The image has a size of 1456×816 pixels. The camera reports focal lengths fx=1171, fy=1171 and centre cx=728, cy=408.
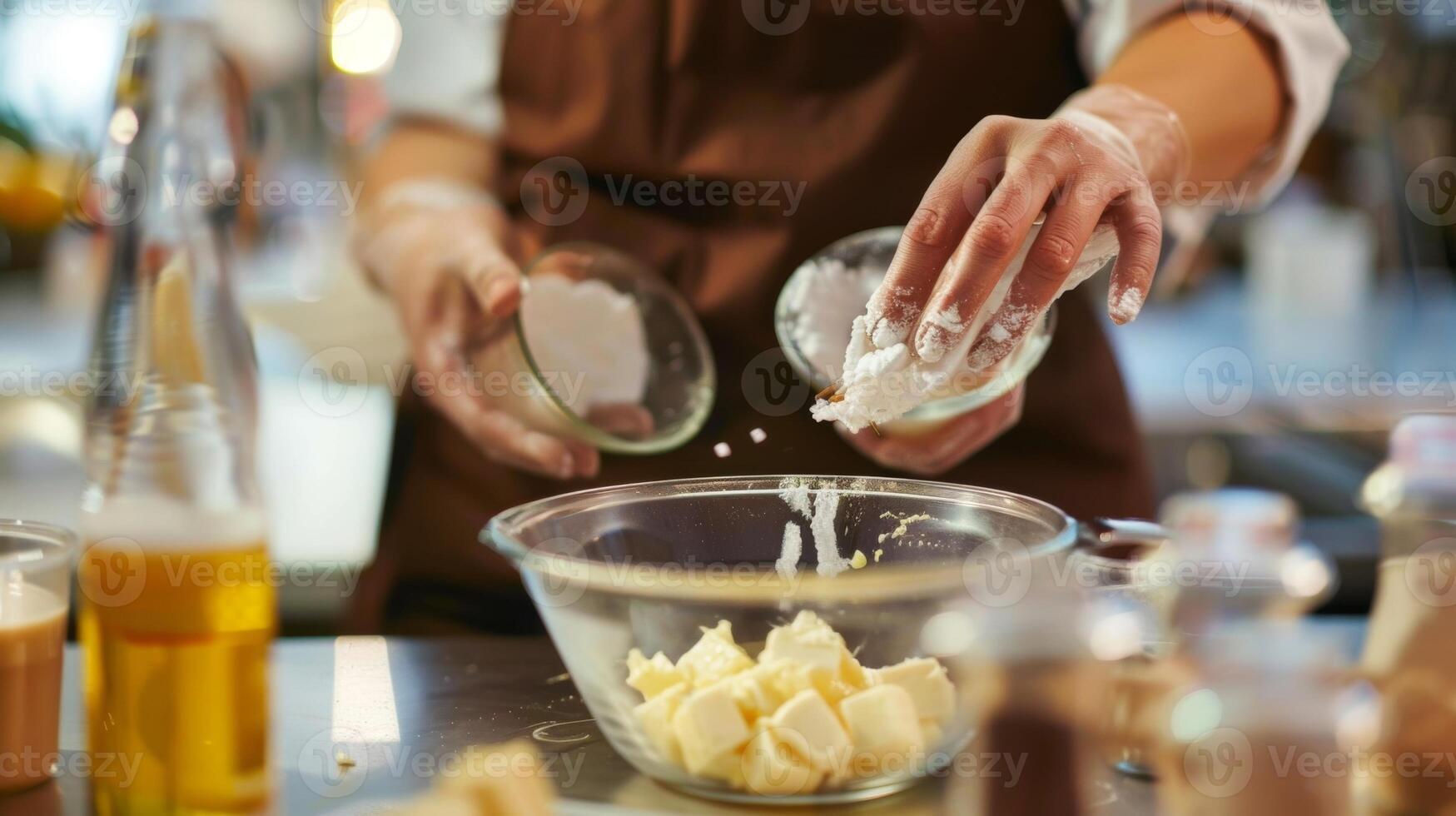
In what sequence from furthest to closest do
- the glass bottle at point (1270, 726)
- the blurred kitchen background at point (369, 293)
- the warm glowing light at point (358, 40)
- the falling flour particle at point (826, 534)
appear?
the warm glowing light at point (358, 40)
the blurred kitchen background at point (369, 293)
the falling flour particle at point (826, 534)
the glass bottle at point (1270, 726)

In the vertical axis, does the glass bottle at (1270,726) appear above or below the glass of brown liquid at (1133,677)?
above

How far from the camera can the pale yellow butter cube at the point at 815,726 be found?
0.64 meters

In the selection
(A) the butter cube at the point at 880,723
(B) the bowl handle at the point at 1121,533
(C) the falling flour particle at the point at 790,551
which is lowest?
(A) the butter cube at the point at 880,723

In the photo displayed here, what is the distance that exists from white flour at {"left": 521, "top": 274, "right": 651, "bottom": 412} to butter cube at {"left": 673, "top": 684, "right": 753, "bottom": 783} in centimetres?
40

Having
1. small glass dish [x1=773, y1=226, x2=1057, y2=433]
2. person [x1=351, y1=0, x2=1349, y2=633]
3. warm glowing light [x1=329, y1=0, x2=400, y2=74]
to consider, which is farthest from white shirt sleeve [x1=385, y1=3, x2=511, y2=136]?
warm glowing light [x1=329, y1=0, x2=400, y2=74]

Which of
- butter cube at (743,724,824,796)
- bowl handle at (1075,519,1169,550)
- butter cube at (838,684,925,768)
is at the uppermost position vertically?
bowl handle at (1075,519,1169,550)

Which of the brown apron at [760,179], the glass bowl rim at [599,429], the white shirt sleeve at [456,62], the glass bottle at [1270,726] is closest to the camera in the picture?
the glass bottle at [1270,726]

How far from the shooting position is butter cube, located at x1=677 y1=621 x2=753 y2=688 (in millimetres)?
681

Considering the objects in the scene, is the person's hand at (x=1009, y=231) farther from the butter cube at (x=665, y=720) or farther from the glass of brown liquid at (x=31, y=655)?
the glass of brown liquid at (x=31, y=655)

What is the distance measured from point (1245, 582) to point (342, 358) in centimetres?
152

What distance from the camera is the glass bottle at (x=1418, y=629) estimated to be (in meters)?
0.63

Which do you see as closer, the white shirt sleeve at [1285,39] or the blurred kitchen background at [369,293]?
the white shirt sleeve at [1285,39]

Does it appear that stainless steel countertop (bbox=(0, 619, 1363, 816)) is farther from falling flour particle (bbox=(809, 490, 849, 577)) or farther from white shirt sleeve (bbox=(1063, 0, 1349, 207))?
white shirt sleeve (bbox=(1063, 0, 1349, 207))

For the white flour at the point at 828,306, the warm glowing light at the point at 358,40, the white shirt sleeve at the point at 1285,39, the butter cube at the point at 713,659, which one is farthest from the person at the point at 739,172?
the warm glowing light at the point at 358,40
